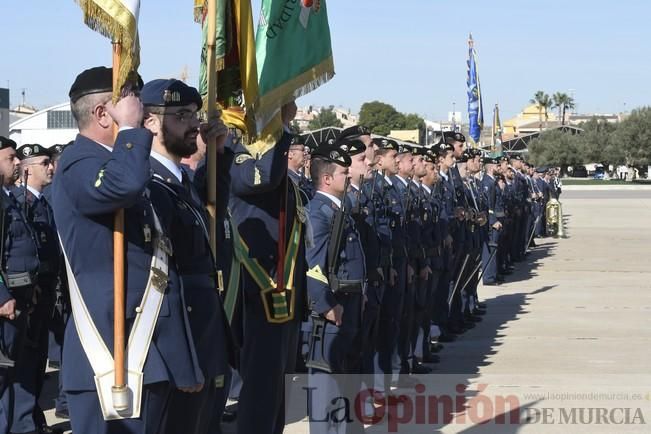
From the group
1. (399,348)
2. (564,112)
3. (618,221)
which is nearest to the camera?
(399,348)

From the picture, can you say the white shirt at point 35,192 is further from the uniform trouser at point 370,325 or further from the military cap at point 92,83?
the military cap at point 92,83

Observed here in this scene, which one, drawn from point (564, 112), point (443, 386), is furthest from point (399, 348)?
point (564, 112)

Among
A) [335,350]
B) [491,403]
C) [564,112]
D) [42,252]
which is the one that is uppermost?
[564,112]

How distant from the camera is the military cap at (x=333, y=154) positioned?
23.2ft

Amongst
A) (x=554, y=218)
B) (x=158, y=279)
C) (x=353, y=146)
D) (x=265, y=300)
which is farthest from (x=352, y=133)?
(x=554, y=218)

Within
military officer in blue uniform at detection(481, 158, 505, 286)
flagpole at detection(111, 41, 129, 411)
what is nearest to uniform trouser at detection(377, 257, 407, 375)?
flagpole at detection(111, 41, 129, 411)

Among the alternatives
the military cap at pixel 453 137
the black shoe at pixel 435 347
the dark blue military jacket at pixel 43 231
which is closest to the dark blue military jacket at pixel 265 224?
the dark blue military jacket at pixel 43 231

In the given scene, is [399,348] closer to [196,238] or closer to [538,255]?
[196,238]

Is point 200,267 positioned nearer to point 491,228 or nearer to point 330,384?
point 330,384

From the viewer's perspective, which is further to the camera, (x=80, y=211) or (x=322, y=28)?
(x=322, y=28)

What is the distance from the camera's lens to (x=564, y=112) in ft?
454

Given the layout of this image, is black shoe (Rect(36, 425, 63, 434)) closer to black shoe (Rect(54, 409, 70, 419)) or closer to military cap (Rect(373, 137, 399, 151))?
black shoe (Rect(54, 409, 70, 419))

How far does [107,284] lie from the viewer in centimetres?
391

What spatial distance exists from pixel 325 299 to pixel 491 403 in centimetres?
272
